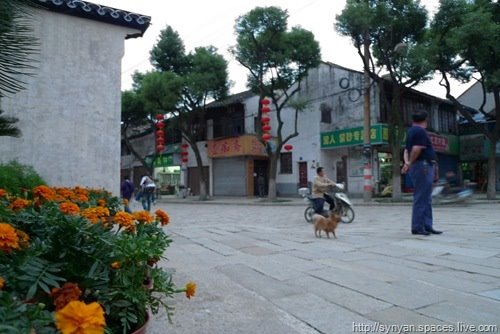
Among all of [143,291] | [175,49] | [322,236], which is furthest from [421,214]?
[175,49]

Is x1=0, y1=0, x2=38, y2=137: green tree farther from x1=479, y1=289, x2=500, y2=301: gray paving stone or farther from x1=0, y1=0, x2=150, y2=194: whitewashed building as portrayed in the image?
x1=0, y1=0, x2=150, y2=194: whitewashed building

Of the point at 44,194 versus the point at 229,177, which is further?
the point at 229,177

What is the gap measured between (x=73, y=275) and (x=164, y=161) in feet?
102

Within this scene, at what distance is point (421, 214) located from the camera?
622cm

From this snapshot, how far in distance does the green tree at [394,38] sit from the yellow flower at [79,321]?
1652cm

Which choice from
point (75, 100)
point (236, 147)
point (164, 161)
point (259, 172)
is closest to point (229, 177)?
point (259, 172)

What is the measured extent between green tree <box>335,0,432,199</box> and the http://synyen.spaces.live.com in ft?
48.6

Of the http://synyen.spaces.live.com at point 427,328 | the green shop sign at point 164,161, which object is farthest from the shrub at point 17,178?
the green shop sign at point 164,161

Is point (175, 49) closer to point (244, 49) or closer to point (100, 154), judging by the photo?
point (244, 49)

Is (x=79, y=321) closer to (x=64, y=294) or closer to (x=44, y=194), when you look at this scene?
(x=64, y=294)

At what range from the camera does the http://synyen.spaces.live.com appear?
8.43 feet

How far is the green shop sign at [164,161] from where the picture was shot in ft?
104

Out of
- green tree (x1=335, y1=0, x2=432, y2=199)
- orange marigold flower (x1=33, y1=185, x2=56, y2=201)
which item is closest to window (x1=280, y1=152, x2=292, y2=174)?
green tree (x1=335, y1=0, x2=432, y2=199)

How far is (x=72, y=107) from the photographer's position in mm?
6969
